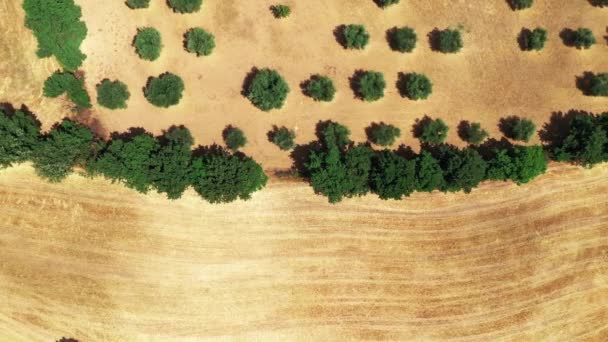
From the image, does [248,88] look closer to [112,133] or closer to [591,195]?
[112,133]

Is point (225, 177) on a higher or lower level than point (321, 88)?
lower

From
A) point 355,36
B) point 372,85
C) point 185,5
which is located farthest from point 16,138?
point 372,85

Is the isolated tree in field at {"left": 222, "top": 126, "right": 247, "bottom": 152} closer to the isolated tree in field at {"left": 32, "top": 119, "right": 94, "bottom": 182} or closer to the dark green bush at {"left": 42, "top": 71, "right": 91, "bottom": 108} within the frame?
the isolated tree in field at {"left": 32, "top": 119, "right": 94, "bottom": 182}

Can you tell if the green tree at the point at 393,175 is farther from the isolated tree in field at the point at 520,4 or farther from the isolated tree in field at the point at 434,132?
the isolated tree in field at the point at 520,4

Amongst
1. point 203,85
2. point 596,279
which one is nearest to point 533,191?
point 596,279

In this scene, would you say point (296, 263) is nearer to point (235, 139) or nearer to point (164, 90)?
point (235, 139)

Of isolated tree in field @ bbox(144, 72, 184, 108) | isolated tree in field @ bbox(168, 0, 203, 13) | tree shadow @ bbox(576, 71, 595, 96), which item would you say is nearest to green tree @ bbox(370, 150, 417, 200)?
tree shadow @ bbox(576, 71, 595, 96)
